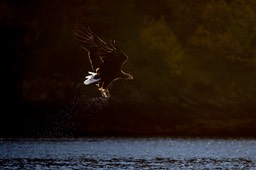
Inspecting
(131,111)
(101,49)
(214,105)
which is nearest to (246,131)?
(214,105)

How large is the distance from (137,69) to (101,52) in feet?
251

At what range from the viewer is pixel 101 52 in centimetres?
2475

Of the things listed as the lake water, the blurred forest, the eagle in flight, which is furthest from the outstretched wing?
the blurred forest

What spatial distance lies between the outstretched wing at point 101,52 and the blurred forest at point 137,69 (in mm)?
69146

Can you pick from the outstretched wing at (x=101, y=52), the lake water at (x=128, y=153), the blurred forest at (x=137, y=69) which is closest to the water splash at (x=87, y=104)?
the blurred forest at (x=137, y=69)

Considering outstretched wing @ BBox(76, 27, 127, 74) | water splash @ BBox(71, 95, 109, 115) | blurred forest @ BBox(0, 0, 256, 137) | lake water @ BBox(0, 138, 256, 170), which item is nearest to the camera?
outstretched wing @ BBox(76, 27, 127, 74)

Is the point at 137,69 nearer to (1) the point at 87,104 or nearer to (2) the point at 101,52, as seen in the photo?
(1) the point at 87,104

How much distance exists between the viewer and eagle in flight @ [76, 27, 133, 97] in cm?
2414

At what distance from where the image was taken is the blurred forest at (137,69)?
318ft

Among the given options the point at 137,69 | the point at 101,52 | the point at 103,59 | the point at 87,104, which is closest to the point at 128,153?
the point at 87,104

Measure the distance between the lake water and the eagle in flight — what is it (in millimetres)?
39495

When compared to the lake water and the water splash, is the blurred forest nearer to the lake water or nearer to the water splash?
the water splash

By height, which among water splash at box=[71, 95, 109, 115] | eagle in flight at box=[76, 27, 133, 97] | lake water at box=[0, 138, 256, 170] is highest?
water splash at box=[71, 95, 109, 115]

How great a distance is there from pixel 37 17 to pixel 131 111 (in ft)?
45.9
